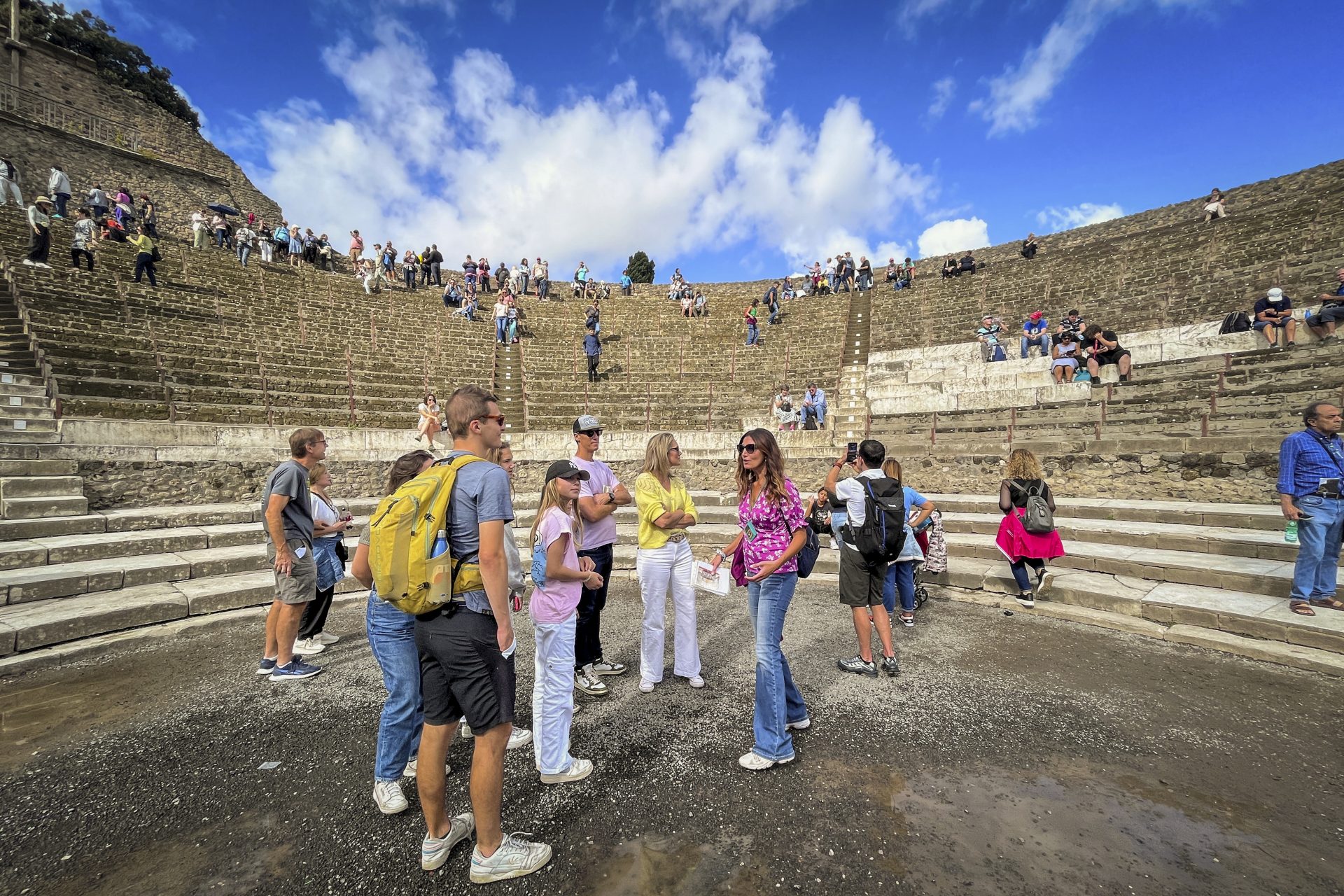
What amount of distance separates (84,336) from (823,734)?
A: 15380mm

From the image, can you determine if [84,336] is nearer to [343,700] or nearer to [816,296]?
[343,700]

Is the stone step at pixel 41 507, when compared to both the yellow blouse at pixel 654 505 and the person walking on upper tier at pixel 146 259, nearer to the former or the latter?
the yellow blouse at pixel 654 505

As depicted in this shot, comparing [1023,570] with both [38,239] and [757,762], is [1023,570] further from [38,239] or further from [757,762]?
[38,239]

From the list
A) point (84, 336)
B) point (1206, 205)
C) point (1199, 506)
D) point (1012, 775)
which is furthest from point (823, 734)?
point (1206, 205)

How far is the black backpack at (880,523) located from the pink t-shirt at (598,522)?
186 cm

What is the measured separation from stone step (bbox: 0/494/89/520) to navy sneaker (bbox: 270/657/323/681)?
5.31 meters

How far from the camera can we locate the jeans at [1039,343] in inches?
512

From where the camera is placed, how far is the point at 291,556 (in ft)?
13.3

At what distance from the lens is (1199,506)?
271 inches

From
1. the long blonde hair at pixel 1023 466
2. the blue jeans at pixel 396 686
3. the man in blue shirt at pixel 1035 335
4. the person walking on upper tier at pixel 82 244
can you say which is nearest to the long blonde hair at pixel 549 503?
the blue jeans at pixel 396 686

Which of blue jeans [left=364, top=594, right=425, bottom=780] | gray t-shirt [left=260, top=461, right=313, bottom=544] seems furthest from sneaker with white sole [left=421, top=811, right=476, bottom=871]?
gray t-shirt [left=260, top=461, right=313, bottom=544]

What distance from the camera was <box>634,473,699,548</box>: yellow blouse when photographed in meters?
3.87

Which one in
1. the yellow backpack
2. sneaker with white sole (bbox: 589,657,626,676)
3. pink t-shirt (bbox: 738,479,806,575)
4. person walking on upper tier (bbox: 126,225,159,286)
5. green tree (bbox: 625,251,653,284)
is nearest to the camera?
the yellow backpack

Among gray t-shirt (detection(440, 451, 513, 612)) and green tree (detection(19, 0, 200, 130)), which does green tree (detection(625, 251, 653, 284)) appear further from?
gray t-shirt (detection(440, 451, 513, 612))
